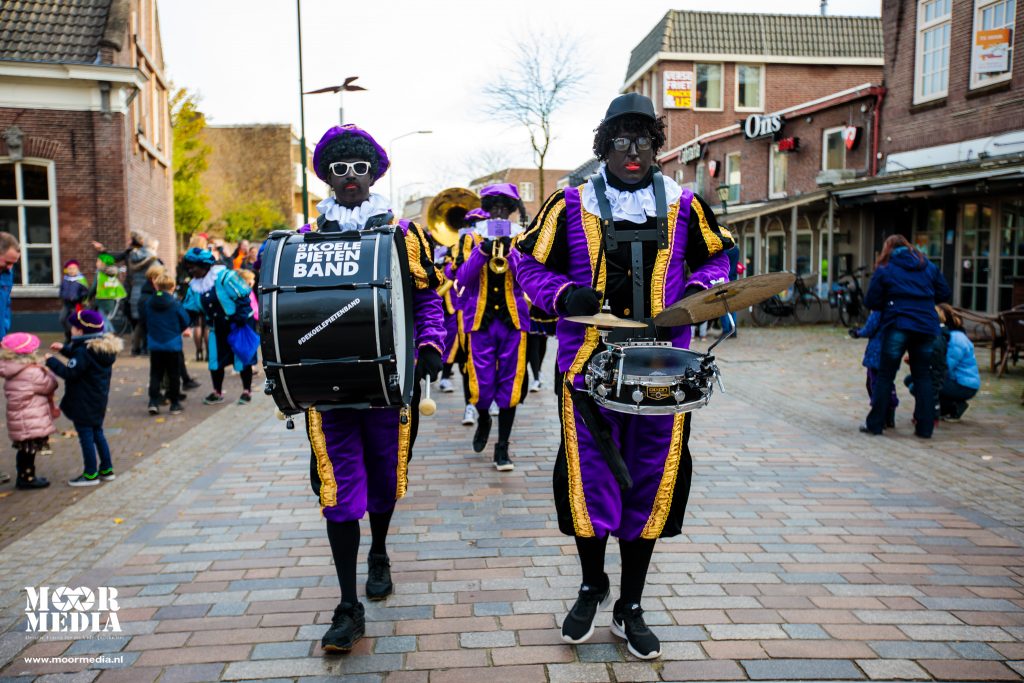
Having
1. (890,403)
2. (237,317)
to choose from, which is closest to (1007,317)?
(890,403)

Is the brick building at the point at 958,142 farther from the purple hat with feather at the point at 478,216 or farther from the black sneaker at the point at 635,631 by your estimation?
the black sneaker at the point at 635,631

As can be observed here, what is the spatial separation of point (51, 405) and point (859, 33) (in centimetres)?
3821

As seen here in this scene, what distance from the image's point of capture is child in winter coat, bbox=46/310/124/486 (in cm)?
589

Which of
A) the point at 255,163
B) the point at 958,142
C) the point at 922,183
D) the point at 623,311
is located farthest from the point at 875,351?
the point at 255,163

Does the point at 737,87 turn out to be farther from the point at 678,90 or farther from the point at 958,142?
the point at 958,142

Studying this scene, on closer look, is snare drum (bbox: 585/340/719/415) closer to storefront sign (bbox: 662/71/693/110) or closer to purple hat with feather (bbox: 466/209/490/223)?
purple hat with feather (bbox: 466/209/490/223)

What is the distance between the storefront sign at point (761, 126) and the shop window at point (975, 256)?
947 centimetres

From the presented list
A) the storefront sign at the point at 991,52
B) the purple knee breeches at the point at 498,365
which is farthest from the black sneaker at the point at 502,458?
the storefront sign at the point at 991,52

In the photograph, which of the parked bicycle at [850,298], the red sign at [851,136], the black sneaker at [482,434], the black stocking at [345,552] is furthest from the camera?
the red sign at [851,136]

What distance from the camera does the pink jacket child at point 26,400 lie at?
5773 mm

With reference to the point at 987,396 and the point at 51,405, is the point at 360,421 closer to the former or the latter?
the point at 51,405

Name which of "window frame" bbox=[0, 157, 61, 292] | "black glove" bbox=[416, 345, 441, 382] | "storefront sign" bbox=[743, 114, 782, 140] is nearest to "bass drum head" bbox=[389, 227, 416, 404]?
"black glove" bbox=[416, 345, 441, 382]

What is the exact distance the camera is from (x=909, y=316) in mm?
7172

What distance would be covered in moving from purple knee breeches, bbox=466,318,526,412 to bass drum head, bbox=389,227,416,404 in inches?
112
